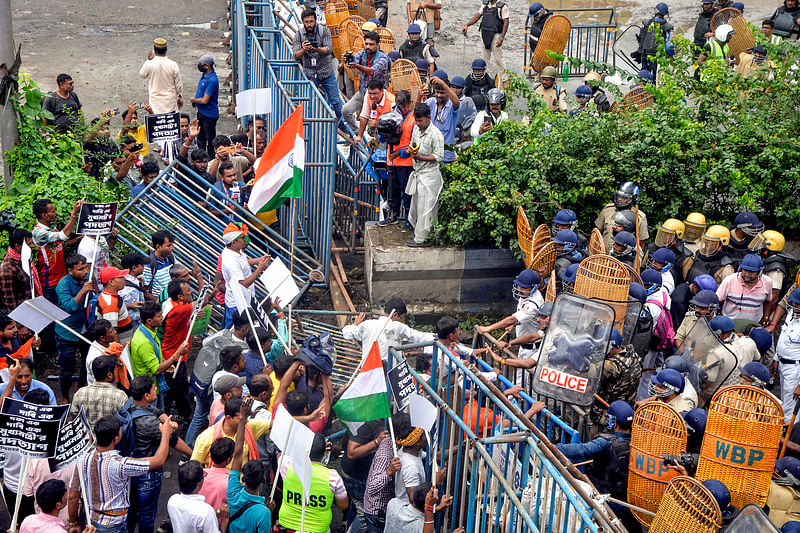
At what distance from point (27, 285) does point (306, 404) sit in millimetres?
3681

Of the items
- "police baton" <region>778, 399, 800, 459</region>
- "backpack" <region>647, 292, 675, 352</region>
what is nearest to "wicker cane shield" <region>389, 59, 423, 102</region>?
"backpack" <region>647, 292, 675, 352</region>

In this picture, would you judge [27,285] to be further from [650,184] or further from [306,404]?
[650,184]

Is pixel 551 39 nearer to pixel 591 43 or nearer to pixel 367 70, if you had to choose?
pixel 591 43

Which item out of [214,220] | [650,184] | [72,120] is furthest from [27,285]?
[650,184]

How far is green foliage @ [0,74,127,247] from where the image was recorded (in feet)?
33.1

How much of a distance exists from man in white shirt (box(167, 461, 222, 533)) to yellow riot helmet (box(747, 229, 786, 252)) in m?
6.41

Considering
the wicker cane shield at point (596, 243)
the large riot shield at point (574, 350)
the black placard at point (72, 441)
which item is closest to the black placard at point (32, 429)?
the black placard at point (72, 441)

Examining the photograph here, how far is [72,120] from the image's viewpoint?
39.3 ft

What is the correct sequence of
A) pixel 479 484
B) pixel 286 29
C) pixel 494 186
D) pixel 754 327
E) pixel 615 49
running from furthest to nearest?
1. pixel 615 49
2. pixel 286 29
3. pixel 494 186
4. pixel 754 327
5. pixel 479 484

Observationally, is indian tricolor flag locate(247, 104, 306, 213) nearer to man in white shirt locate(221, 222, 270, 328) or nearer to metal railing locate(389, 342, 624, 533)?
man in white shirt locate(221, 222, 270, 328)

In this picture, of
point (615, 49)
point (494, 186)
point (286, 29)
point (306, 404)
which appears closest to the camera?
point (306, 404)

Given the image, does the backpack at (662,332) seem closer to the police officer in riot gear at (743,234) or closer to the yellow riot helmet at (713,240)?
the yellow riot helmet at (713,240)

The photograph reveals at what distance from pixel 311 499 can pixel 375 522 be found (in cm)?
64

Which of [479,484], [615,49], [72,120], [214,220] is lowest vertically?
[479,484]
